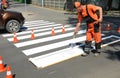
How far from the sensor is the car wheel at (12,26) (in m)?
11.7

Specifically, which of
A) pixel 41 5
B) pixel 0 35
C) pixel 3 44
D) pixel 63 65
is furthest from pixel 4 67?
pixel 41 5

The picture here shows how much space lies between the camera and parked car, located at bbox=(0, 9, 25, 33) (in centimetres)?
1145

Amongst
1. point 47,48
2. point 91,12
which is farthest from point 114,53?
point 47,48

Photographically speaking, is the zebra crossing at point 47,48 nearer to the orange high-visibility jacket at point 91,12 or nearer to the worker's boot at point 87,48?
the worker's boot at point 87,48

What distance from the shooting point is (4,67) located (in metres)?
6.48

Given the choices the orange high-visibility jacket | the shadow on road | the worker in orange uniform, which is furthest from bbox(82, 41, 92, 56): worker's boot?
the orange high-visibility jacket

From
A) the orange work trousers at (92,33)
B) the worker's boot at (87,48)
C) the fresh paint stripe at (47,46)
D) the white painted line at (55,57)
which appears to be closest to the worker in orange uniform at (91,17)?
the orange work trousers at (92,33)

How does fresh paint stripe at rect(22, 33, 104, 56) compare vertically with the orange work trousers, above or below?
below

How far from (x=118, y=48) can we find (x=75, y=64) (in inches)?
102

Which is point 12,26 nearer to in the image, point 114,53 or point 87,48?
point 87,48

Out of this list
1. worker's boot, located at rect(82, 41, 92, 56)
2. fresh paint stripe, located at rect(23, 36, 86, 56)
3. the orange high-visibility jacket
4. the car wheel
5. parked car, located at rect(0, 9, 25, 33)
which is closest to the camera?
the orange high-visibility jacket

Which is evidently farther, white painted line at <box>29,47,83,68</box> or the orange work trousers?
the orange work trousers

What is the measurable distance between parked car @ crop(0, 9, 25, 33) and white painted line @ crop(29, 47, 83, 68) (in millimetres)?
4653

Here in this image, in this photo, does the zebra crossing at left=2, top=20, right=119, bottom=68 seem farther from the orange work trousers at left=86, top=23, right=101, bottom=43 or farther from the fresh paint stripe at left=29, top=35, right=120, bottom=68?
the orange work trousers at left=86, top=23, right=101, bottom=43
